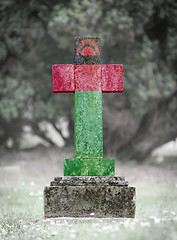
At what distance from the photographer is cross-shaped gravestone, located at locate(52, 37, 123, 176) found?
5223mm

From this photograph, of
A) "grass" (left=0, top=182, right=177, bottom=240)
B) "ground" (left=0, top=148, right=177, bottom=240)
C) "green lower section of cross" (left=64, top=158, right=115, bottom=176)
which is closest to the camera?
"grass" (left=0, top=182, right=177, bottom=240)

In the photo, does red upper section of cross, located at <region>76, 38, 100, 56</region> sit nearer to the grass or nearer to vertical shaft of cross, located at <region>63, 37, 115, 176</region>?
vertical shaft of cross, located at <region>63, 37, 115, 176</region>

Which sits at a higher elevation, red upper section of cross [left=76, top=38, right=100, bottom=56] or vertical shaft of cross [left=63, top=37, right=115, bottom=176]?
red upper section of cross [left=76, top=38, right=100, bottom=56]

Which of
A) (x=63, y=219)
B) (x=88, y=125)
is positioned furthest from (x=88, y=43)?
(x=63, y=219)

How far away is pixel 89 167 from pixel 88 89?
1098mm

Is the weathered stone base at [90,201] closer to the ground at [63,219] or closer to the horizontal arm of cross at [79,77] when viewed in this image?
the ground at [63,219]

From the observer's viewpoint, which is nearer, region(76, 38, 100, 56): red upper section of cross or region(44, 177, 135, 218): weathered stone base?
region(44, 177, 135, 218): weathered stone base

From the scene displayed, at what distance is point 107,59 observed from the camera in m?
11.0

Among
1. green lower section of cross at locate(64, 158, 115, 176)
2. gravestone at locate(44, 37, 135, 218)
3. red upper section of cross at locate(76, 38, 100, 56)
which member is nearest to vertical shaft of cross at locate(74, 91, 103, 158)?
gravestone at locate(44, 37, 135, 218)

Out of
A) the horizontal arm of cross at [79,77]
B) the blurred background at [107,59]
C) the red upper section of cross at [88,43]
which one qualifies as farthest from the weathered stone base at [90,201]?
the blurred background at [107,59]

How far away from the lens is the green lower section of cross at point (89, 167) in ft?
16.8

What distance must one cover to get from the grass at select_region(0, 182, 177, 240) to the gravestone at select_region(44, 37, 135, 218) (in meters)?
0.21

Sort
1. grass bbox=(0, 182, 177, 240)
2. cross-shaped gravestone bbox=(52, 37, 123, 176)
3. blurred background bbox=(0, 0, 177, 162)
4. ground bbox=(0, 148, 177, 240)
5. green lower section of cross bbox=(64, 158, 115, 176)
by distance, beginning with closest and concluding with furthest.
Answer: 1. grass bbox=(0, 182, 177, 240)
2. ground bbox=(0, 148, 177, 240)
3. green lower section of cross bbox=(64, 158, 115, 176)
4. cross-shaped gravestone bbox=(52, 37, 123, 176)
5. blurred background bbox=(0, 0, 177, 162)

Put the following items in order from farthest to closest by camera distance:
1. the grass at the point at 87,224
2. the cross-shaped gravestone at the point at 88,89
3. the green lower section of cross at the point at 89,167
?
the cross-shaped gravestone at the point at 88,89, the green lower section of cross at the point at 89,167, the grass at the point at 87,224
